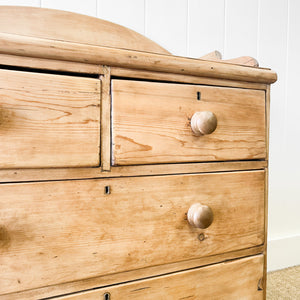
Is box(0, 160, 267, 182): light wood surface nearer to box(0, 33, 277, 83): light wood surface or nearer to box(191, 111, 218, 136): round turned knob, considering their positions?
box(191, 111, 218, 136): round turned knob

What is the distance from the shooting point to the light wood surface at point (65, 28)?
0.76m

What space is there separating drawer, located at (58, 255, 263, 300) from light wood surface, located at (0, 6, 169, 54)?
2.02ft

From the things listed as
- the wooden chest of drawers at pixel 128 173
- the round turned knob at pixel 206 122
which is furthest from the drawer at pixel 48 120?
the round turned knob at pixel 206 122

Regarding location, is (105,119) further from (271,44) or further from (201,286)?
(271,44)

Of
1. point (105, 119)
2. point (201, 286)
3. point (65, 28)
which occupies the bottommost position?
point (201, 286)

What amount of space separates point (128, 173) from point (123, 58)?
0.22 metres

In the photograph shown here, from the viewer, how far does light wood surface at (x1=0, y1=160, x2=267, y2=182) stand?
0.48 m

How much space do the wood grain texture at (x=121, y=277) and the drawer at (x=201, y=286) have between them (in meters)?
0.01

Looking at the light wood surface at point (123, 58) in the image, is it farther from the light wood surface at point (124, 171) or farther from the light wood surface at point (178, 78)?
the light wood surface at point (124, 171)

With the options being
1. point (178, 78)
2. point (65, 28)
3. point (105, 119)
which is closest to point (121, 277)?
point (105, 119)

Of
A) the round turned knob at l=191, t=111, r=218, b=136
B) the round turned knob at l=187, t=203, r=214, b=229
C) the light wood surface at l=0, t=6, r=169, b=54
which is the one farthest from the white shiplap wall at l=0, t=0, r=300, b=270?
the round turned knob at l=187, t=203, r=214, b=229

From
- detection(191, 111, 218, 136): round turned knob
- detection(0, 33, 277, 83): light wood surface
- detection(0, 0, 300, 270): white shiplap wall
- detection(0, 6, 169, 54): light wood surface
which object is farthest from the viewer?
detection(0, 0, 300, 270): white shiplap wall

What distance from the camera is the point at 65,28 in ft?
2.68

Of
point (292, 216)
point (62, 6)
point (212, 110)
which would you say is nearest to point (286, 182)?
point (292, 216)
